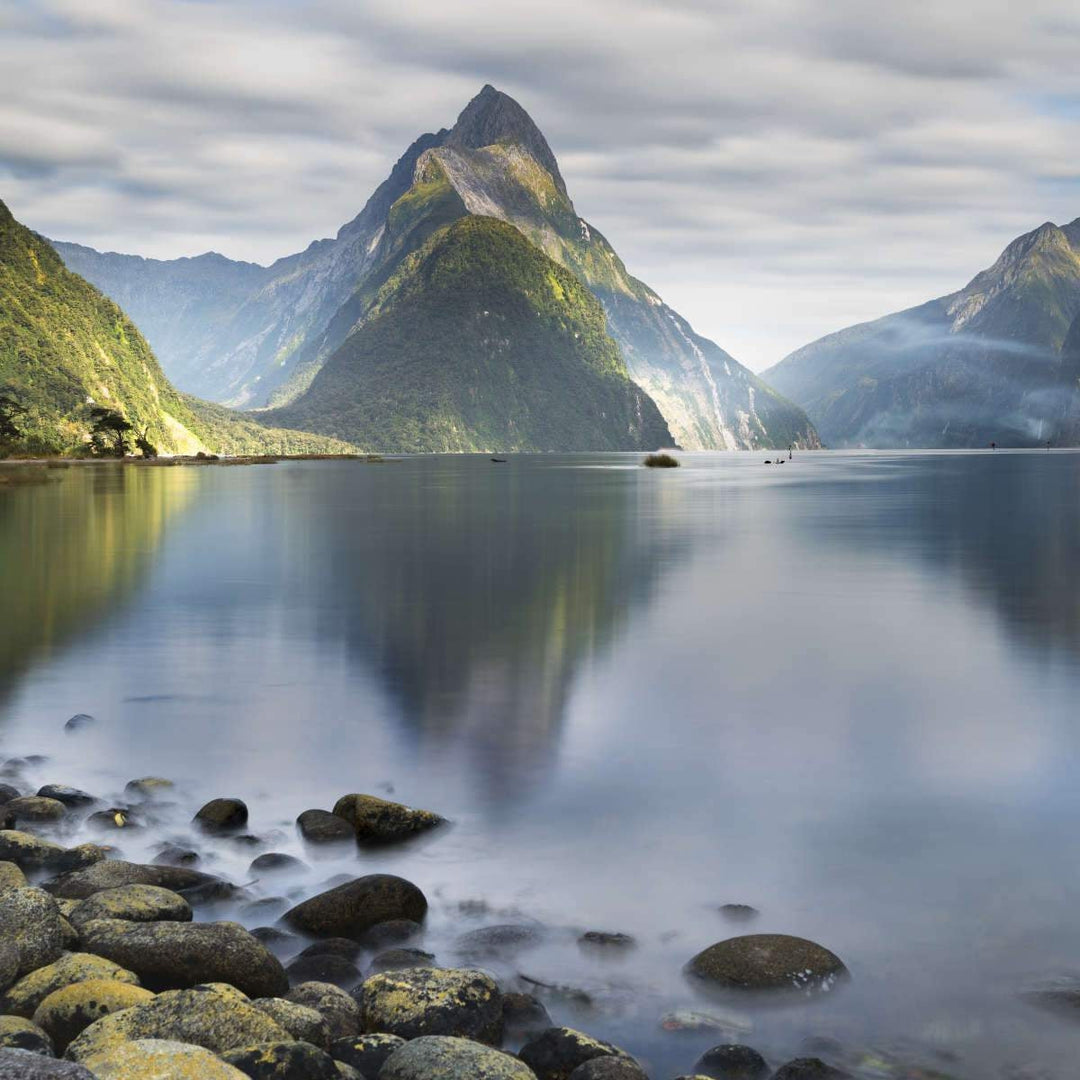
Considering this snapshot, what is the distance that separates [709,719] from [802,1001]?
10709mm

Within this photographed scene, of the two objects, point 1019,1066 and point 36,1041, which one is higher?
point 36,1041

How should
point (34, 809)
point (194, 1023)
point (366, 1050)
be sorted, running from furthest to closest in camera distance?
point (34, 809) < point (366, 1050) < point (194, 1023)

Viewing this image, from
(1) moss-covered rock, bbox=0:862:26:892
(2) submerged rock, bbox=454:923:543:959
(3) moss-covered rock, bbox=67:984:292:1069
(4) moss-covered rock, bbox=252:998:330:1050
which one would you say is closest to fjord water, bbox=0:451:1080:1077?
(2) submerged rock, bbox=454:923:543:959

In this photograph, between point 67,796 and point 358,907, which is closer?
point 358,907

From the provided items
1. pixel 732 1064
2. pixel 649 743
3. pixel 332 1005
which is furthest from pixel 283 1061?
pixel 649 743

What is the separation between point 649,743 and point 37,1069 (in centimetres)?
1336

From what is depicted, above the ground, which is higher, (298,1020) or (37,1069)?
(37,1069)

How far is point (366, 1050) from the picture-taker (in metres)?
8.45

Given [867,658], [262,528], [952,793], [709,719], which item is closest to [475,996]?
[952,793]

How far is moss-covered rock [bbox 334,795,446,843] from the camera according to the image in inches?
559

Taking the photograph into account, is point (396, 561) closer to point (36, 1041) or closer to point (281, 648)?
point (281, 648)

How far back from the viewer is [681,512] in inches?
3290

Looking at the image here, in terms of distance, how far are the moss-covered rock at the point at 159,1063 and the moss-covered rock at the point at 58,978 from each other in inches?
75.7

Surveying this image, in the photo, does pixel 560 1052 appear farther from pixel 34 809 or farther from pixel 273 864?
pixel 34 809
